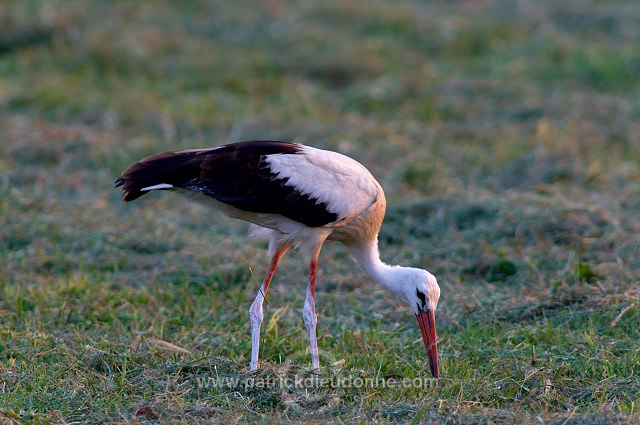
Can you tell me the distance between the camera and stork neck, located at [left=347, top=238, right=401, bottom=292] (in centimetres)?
570

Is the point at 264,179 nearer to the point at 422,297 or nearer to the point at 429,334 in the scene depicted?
the point at 422,297

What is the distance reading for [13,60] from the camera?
38.8 ft

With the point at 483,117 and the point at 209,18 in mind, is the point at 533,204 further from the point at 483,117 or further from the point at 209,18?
the point at 209,18

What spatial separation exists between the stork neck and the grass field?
34 centimetres

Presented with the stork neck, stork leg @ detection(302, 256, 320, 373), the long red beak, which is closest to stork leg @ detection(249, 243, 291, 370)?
stork leg @ detection(302, 256, 320, 373)

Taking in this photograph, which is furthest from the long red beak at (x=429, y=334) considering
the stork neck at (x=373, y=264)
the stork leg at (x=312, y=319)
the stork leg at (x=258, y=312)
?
the stork leg at (x=258, y=312)

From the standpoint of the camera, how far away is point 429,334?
211 inches

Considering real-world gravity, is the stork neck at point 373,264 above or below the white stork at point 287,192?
below

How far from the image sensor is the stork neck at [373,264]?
570 centimetres

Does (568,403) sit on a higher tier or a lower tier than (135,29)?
lower

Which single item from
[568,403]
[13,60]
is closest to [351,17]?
[13,60]

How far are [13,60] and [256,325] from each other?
768 centimetres

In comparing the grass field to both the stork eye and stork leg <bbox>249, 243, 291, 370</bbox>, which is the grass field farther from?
the stork eye

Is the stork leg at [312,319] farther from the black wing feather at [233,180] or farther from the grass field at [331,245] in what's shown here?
the black wing feather at [233,180]
